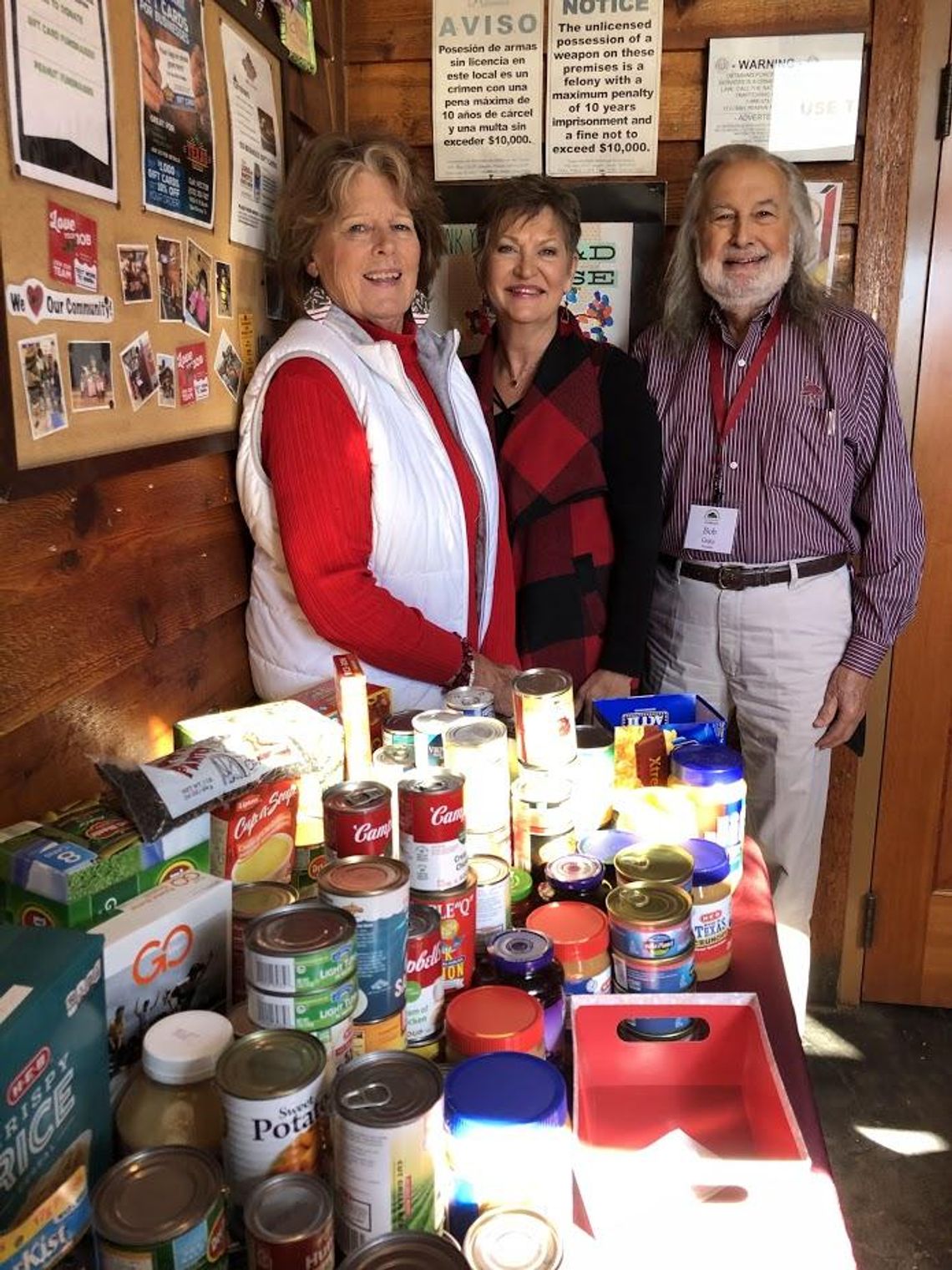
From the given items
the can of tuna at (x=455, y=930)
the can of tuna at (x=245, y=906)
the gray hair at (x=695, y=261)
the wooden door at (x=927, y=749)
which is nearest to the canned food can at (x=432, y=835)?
the can of tuna at (x=455, y=930)

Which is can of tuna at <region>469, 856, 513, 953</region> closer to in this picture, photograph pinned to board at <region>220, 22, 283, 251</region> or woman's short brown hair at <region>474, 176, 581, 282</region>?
photograph pinned to board at <region>220, 22, 283, 251</region>

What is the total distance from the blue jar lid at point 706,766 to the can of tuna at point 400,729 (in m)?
0.35

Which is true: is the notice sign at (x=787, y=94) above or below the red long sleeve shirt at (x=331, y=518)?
above

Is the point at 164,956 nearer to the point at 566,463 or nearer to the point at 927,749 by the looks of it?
the point at 566,463

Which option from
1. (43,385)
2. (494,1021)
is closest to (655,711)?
(494,1021)

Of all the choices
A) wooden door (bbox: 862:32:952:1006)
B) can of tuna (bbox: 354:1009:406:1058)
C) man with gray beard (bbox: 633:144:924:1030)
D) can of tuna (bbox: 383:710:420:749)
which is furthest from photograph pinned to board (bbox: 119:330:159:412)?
wooden door (bbox: 862:32:952:1006)

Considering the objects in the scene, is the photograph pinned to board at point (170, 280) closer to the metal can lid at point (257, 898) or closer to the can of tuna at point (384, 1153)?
the metal can lid at point (257, 898)

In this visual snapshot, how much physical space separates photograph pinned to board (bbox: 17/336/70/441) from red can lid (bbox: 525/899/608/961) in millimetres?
758

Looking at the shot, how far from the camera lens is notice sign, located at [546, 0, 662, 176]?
224cm

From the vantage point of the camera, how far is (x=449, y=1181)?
0.77m

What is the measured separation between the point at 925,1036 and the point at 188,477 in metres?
2.22

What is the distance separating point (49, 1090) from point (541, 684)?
759 millimetres

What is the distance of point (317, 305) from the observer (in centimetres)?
171

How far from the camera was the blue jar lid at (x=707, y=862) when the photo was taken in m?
1.17
